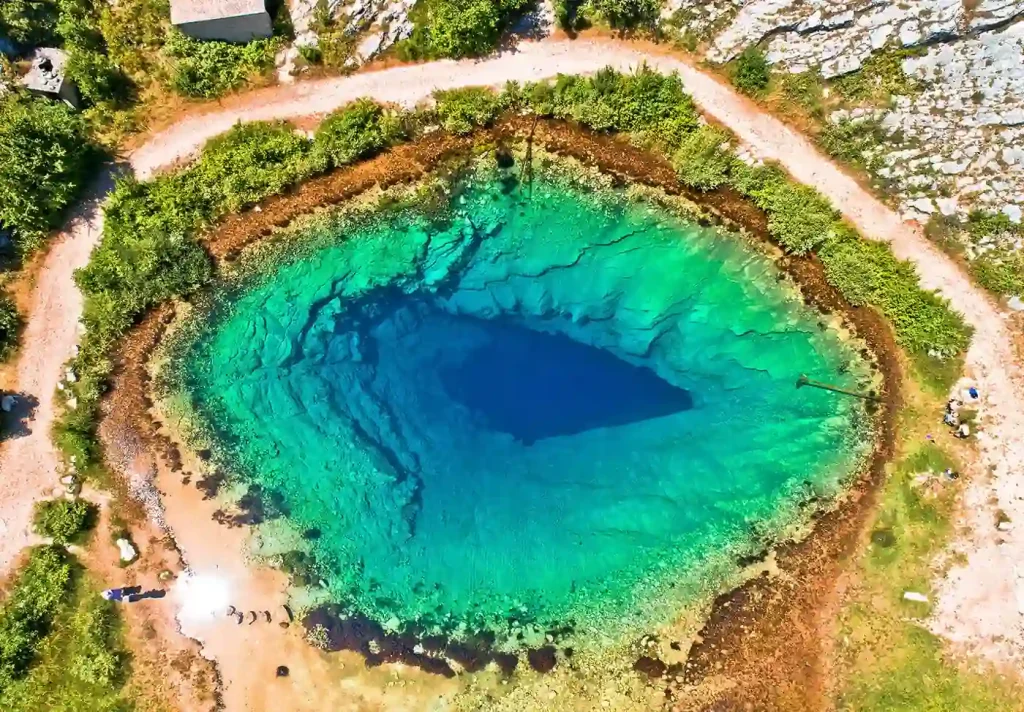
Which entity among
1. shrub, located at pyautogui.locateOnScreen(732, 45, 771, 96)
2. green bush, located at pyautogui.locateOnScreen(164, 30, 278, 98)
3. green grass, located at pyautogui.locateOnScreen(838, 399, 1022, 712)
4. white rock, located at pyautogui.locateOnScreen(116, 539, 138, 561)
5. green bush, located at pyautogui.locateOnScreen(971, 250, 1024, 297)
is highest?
green bush, located at pyautogui.locateOnScreen(164, 30, 278, 98)

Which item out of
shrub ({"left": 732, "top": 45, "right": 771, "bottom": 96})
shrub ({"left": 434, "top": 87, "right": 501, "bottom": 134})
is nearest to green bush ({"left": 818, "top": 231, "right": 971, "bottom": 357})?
shrub ({"left": 732, "top": 45, "right": 771, "bottom": 96})

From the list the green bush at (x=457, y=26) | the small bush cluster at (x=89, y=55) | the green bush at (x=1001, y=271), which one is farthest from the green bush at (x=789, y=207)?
the small bush cluster at (x=89, y=55)

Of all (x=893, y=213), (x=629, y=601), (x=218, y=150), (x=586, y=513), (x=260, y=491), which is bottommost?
(x=629, y=601)

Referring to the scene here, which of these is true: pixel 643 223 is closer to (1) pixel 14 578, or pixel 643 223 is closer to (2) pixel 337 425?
(2) pixel 337 425

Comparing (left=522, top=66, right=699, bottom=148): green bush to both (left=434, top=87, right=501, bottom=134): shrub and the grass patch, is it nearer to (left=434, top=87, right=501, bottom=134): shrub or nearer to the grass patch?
(left=434, top=87, right=501, bottom=134): shrub

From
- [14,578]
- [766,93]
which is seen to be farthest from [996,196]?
[14,578]
